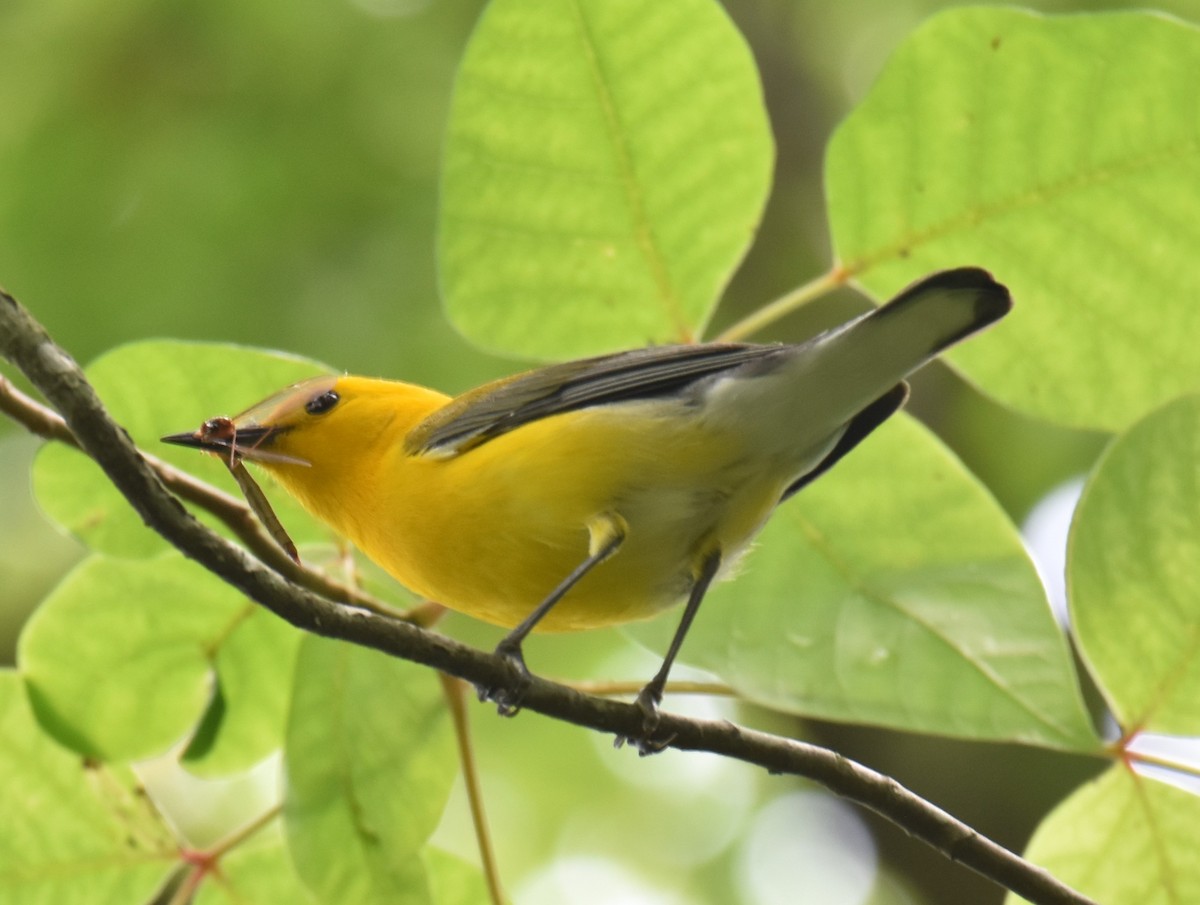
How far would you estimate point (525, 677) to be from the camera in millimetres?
2023

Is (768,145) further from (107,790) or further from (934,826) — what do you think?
(107,790)

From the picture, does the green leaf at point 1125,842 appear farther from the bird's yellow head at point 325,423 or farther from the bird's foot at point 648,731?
the bird's yellow head at point 325,423

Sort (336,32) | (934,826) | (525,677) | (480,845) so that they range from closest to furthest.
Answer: (525,677) < (934,826) < (480,845) < (336,32)

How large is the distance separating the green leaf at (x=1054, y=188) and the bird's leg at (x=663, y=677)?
0.63 metres

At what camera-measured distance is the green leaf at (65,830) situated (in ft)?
8.47

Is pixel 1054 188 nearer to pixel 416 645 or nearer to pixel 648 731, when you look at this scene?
pixel 648 731

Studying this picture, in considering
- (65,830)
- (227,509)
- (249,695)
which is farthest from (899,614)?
(65,830)

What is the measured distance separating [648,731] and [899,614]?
51cm

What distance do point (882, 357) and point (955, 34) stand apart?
24.0 inches

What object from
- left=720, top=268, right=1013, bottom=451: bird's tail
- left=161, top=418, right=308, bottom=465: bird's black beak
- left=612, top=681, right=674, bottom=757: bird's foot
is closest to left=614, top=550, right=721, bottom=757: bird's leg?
left=612, top=681, right=674, bottom=757: bird's foot

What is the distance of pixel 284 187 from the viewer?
216 inches

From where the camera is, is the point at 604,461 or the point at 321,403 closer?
the point at 604,461

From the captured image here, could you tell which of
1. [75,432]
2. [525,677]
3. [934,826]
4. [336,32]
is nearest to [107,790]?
[525,677]

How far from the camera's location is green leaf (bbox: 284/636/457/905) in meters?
2.43
